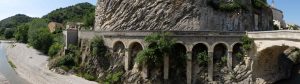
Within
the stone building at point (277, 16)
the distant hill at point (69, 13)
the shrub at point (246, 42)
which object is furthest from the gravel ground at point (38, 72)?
the distant hill at point (69, 13)

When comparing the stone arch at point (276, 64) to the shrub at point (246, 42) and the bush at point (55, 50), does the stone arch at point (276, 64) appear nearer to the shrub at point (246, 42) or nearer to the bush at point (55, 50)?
the shrub at point (246, 42)

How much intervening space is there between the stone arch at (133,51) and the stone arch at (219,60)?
6.91 meters

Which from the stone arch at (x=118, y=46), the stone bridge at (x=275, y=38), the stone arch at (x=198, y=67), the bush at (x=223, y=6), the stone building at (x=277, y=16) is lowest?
the stone arch at (x=198, y=67)

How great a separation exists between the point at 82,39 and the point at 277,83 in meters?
20.4

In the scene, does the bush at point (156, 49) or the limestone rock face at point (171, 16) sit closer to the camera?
the bush at point (156, 49)

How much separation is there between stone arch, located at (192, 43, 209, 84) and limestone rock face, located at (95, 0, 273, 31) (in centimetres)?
605

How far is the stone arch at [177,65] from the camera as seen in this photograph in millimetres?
33562

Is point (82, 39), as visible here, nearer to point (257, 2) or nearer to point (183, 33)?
point (183, 33)

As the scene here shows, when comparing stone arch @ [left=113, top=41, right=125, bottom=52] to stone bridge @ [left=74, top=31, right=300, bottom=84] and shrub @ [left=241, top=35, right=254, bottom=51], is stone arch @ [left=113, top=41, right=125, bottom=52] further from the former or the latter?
shrub @ [left=241, top=35, right=254, bottom=51]

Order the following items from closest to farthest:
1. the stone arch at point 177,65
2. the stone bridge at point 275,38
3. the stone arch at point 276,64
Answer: the stone bridge at point 275,38 → the stone arch at point 276,64 → the stone arch at point 177,65

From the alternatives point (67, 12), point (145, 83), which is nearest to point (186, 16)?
point (145, 83)

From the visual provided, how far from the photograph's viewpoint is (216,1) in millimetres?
41281

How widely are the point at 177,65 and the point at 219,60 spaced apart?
3.71 meters

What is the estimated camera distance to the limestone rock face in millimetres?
39625
